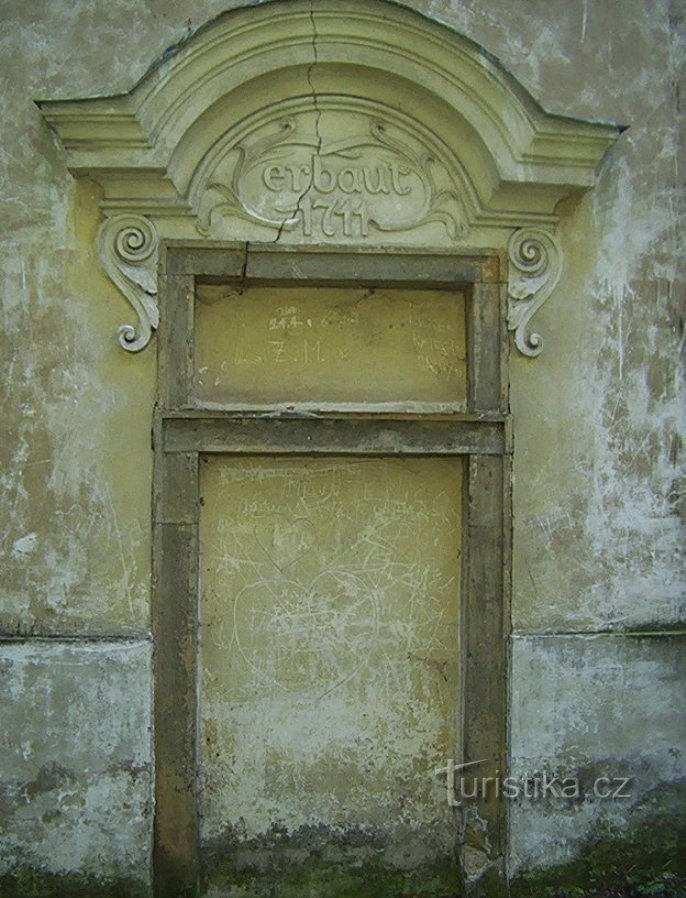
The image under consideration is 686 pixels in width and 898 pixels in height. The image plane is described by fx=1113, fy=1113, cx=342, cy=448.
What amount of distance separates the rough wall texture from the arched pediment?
0.70 ft

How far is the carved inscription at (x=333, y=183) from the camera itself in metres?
5.34

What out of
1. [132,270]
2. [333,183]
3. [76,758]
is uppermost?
[333,183]

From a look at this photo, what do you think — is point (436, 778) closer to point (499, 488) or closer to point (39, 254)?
point (499, 488)

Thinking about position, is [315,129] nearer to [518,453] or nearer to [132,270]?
[132,270]

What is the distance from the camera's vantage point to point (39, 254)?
5.21 m

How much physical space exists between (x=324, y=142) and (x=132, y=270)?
1.12 m

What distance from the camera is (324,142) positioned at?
17.7 ft

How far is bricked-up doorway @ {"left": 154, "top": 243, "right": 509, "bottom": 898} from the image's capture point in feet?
17.7

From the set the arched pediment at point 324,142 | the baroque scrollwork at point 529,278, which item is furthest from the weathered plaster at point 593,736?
the arched pediment at point 324,142

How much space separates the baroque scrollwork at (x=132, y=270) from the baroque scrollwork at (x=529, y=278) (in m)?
1.72

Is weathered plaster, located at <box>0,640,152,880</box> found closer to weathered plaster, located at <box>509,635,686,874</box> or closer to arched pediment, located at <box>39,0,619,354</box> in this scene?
arched pediment, located at <box>39,0,619,354</box>

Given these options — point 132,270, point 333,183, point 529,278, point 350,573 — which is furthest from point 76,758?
point 529,278

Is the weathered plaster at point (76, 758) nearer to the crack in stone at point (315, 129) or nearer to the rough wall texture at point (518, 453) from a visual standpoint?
the rough wall texture at point (518, 453)

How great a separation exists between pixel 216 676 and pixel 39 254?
2.20m
